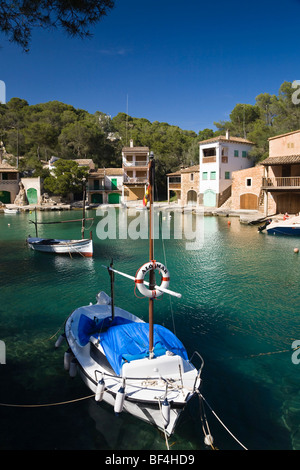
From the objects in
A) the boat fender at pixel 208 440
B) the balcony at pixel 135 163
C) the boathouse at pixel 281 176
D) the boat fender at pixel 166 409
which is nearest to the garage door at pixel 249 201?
the boathouse at pixel 281 176

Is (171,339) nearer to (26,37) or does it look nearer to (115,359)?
(115,359)

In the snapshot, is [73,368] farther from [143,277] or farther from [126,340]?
[143,277]

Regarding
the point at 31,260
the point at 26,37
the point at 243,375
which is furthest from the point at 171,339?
the point at 31,260

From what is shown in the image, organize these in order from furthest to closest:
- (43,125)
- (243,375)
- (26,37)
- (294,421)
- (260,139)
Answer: (43,125), (260,139), (26,37), (243,375), (294,421)

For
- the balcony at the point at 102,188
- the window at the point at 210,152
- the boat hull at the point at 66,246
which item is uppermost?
the window at the point at 210,152

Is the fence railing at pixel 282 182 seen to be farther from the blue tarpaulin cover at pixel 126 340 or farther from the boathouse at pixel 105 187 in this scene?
the boathouse at pixel 105 187

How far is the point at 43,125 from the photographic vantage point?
224 feet

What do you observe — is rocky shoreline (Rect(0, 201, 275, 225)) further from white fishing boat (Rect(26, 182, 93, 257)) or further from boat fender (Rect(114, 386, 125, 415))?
boat fender (Rect(114, 386, 125, 415))

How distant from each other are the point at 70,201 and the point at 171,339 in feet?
190

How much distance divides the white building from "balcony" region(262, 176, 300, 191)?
41.0 ft

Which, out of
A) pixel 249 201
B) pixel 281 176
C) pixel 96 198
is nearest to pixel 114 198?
pixel 96 198

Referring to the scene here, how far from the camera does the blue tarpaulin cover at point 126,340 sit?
326 inches

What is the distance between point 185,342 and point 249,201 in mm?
39058

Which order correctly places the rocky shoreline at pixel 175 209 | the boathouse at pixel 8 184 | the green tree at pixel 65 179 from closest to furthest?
the rocky shoreline at pixel 175 209 → the green tree at pixel 65 179 → the boathouse at pixel 8 184
